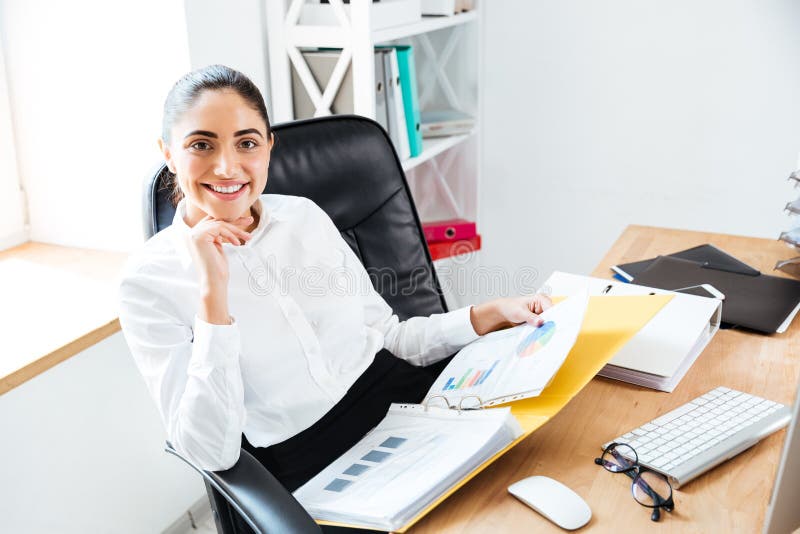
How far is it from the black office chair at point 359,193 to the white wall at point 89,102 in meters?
0.45

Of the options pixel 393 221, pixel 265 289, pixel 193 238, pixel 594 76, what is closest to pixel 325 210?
pixel 393 221

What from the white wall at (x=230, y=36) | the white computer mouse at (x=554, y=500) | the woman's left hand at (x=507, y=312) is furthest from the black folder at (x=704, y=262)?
the white wall at (x=230, y=36)

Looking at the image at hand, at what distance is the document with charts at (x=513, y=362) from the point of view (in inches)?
41.3

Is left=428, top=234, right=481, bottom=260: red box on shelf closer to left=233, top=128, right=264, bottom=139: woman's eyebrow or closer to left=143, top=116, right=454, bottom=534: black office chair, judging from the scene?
left=143, top=116, right=454, bottom=534: black office chair

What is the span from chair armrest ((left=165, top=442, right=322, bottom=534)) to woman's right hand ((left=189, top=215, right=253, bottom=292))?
23cm

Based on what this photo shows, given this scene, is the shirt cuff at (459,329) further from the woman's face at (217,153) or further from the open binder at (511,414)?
the woman's face at (217,153)

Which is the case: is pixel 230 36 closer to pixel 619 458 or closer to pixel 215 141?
pixel 215 141

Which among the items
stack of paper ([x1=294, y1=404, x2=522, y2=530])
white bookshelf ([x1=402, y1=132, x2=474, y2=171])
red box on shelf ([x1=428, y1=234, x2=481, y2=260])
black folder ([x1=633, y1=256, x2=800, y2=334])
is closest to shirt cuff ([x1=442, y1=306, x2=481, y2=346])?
stack of paper ([x1=294, y1=404, x2=522, y2=530])

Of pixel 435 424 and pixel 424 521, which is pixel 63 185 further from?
pixel 424 521

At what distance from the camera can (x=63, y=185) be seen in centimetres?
189

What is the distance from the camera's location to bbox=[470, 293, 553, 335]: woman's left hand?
1.29 m

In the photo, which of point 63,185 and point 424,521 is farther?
point 63,185

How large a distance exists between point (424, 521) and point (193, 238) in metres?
0.47

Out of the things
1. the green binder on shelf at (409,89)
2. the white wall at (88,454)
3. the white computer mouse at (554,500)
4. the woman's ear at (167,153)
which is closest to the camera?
the white computer mouse at (554,500)
